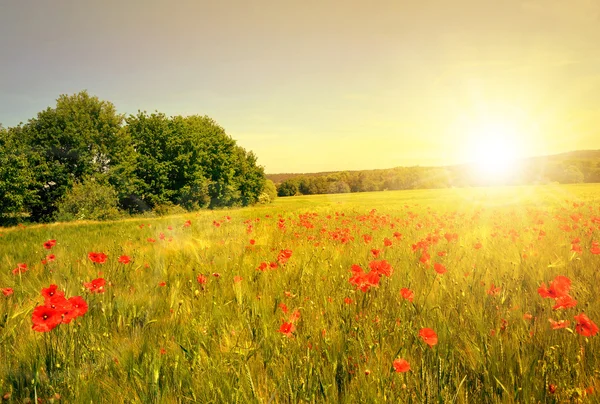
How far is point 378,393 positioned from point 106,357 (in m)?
1.52

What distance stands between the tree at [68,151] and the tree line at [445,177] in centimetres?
5383

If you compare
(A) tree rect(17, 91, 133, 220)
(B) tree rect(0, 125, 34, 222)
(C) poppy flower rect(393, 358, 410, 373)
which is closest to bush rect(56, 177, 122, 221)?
(A) tree rect(17, 91, 133, 220)

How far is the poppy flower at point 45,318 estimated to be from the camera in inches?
57.1

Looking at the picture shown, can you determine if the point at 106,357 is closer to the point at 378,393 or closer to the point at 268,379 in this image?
the point at 268,379

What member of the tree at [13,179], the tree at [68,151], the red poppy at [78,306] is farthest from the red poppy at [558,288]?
the tree at [13,179]

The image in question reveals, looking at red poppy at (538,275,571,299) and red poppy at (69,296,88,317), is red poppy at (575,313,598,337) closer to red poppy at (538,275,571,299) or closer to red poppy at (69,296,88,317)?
red poppy at (538,275,571,299)

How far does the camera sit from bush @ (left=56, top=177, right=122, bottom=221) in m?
30.2

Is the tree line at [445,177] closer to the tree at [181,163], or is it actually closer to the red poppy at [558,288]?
the tree at [181,163]

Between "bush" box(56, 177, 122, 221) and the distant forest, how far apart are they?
54722mm

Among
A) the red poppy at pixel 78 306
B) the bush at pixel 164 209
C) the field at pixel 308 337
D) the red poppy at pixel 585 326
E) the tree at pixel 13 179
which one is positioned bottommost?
the bush at pixel 164 209

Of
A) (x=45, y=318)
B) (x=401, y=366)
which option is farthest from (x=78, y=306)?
(x=401, y=366)

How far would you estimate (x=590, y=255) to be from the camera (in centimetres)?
407

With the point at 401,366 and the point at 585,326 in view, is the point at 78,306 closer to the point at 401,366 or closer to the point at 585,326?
the point at 401,366

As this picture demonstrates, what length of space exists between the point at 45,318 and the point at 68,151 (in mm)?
40613
